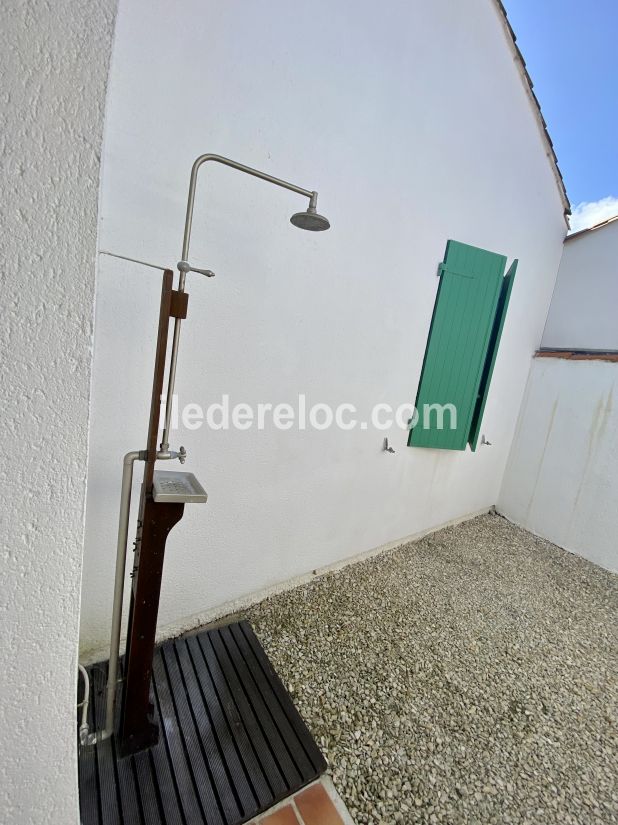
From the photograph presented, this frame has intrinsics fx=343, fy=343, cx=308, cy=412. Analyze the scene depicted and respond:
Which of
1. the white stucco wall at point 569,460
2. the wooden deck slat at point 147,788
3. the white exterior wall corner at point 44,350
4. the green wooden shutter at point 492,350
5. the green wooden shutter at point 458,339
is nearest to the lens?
the white exterior wall corner at point 44,350

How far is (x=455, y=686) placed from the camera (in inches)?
72.4

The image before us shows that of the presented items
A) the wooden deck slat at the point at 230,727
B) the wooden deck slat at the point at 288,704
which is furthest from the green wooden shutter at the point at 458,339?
the wooden deck slat at the point at 230,727

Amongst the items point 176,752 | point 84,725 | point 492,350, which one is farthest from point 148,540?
point 492,350

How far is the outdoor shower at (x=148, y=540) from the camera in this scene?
4.04ft

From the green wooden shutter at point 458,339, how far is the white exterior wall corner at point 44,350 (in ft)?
8.53

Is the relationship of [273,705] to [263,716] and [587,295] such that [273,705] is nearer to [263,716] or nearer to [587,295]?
[263,716]

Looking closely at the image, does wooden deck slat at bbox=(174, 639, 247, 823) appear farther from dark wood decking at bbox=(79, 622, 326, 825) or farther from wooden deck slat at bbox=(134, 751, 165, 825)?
wooden deck slat at bbox=(134, 751, 165, 825)

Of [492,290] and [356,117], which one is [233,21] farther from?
[492,290]

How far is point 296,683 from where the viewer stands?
1.74m

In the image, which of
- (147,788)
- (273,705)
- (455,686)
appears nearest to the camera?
(147,788)

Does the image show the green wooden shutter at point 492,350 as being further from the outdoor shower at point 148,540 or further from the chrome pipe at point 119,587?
the chrome pipe at point 119,587

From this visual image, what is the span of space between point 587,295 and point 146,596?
→ 4.61 metres

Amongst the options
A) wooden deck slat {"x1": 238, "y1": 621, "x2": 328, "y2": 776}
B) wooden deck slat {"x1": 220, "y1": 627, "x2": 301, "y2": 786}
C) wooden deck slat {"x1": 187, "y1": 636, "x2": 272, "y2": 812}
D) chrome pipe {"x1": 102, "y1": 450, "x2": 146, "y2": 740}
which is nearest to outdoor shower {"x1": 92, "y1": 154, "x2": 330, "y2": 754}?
chrome pipe {"x1": 102, "y1": 450, "x2": 146, "y2": 740}

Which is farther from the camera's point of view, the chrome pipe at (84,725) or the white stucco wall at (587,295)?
the white stucco wall at (587,295)
